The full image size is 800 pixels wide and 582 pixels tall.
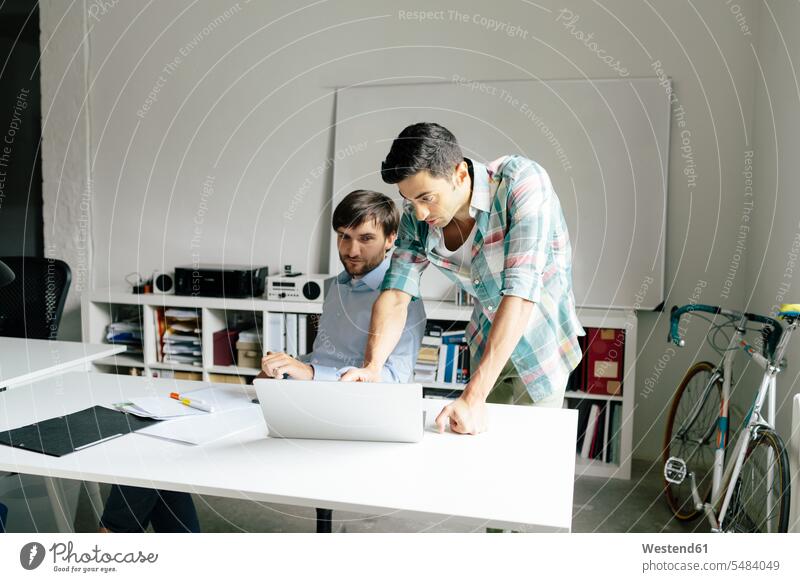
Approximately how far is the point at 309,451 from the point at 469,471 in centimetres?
34

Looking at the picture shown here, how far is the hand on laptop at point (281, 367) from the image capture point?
1.90 m

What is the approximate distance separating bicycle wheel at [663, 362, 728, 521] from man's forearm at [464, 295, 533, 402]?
1470mm

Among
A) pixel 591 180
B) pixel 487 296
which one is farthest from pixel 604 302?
pixel 487 296

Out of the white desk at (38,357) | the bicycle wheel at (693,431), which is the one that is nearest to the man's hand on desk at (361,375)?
the white desk at (38,357)

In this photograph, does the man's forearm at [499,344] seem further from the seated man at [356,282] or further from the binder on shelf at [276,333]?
the binder on shelf at [276,333]

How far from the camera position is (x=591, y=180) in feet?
11.3

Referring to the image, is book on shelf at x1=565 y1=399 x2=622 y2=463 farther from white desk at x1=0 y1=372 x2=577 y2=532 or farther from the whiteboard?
white desk at x1=0 y1=372 x2=577 y2=532

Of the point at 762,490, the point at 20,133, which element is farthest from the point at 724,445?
the point at 20,133

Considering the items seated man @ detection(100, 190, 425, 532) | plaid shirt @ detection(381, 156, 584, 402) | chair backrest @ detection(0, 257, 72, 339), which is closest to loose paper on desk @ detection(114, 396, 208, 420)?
seated man @ detection(100, 190, 425, 532)

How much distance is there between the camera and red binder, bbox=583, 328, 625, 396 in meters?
3.25

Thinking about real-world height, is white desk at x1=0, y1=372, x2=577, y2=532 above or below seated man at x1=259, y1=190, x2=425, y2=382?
below
